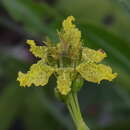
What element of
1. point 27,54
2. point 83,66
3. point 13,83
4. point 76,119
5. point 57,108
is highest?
point 27,54

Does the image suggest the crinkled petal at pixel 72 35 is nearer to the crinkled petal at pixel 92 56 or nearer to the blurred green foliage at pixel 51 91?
the crinkled petal at pixel 92 56

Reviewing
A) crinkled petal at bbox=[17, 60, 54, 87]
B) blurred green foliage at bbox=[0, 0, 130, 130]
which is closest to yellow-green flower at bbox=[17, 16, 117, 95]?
crinkled petal at bbox=[17, 60, 54, 87]

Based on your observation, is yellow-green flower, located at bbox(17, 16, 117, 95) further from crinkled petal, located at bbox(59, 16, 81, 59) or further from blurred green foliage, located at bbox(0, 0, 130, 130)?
blurred green foliage, located at bbox(0, 0, 130, 130)

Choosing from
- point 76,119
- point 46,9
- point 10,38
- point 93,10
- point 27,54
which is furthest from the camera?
point 10,38

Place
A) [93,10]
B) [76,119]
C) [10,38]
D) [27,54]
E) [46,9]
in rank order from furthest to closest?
[10,38]
[27,54]
[93,10]
[46,9]
[76,119]

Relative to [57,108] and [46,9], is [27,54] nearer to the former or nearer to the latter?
[57,108]

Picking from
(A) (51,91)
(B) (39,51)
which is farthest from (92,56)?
(A) (51,91)

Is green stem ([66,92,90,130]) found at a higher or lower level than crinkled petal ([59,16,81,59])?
lower

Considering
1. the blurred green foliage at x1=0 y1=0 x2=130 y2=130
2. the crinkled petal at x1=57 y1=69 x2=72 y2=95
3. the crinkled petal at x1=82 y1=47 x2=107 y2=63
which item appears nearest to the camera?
the crinkled petal at x1=57 y1=69 x2=72 y2=95

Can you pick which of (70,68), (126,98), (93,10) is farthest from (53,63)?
(93,10)
